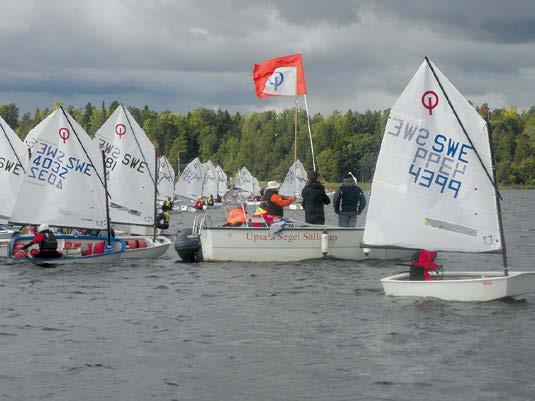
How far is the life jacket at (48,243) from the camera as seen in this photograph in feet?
92.1

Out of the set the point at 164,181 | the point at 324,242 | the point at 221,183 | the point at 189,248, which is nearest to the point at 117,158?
the point at 189,248

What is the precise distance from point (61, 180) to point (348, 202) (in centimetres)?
937

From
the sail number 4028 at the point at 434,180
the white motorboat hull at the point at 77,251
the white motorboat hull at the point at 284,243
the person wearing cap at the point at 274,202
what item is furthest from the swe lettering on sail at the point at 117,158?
the sail number 4028 at the point at 434,180

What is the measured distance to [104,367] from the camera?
14.8 meters

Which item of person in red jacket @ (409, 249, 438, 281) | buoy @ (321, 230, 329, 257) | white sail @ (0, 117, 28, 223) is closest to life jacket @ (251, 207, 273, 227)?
buoy @ (321, 230, 329, 257)

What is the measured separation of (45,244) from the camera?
28.1m

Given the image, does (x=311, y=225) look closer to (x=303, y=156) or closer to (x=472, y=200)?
(x=472, y=200)

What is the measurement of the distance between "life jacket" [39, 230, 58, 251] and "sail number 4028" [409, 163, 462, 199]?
11.8m

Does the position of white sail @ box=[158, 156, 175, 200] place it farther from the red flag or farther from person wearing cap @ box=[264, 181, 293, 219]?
person wearing cap @ box=[264, 181, 293, 219]

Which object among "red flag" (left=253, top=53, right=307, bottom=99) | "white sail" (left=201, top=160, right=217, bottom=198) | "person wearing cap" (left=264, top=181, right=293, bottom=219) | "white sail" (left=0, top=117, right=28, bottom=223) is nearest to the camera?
"person wearing cap" (left=264, top=181, right=293, bottom=219)

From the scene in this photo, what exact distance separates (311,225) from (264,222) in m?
1.51

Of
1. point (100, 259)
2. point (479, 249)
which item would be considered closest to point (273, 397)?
point (479, 249)

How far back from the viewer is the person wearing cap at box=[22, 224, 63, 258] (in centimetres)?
2805

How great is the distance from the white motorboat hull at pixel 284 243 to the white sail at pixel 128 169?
32.8 ft
